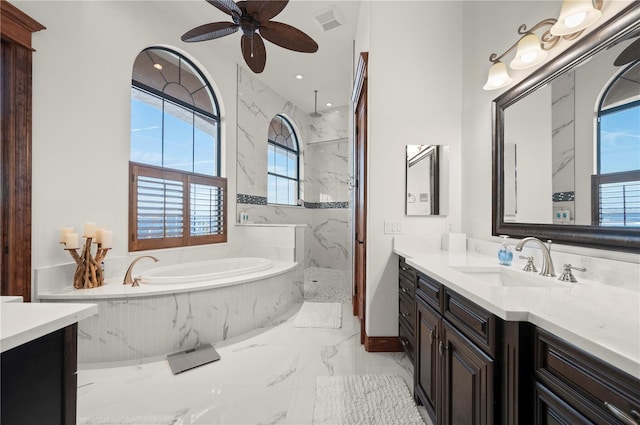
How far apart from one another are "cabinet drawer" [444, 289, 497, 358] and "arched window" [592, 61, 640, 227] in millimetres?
694

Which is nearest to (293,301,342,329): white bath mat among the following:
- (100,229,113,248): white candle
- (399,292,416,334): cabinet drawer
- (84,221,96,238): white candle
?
(399,292,416,334): cabinet drawer

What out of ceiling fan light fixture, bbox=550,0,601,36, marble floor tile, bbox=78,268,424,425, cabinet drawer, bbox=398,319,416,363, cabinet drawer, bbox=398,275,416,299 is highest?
ceiling fan light fixture, bbox=550,0,601,36

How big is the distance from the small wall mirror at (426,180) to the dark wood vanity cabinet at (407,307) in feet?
1.64

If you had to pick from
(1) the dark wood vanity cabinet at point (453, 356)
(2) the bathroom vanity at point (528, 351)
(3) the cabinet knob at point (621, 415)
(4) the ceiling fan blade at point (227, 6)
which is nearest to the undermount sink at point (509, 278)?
(2) the bathroom vanity at point (528, 351)

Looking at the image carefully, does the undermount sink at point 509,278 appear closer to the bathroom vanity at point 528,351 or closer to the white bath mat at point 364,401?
the bathroom vanity at point 528,351

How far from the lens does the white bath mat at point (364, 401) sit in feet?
4.82

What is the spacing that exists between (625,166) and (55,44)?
3.72 m

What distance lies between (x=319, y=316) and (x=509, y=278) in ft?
6.81

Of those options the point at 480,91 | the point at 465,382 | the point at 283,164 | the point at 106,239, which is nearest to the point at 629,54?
the point at 480,91

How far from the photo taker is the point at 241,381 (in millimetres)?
Result: 1811

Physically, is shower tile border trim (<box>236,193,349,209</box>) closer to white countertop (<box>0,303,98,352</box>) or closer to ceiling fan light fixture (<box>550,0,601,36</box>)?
white countertop (<box>0,303,98,352</box>)

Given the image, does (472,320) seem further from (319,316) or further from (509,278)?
(319,316)

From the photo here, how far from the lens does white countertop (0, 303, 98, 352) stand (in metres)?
0.62

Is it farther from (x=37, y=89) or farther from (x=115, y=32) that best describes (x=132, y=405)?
(x=115, y=32)
